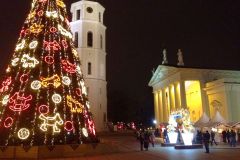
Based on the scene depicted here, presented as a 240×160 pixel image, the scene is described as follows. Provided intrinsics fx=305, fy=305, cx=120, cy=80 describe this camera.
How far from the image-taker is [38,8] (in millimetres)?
22000

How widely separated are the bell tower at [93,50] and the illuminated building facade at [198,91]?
1124cm

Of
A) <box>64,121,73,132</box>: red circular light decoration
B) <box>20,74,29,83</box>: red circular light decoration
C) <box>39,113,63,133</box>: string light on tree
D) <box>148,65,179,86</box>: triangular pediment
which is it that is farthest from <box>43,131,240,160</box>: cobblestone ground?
<box>148,65,179,86</box>: triangular pediment

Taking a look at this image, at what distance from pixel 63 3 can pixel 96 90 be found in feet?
116

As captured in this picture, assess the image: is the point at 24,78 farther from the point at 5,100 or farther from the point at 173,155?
the point at 173,155

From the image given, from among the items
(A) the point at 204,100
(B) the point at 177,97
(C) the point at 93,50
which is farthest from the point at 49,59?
(C) the point at 93,50

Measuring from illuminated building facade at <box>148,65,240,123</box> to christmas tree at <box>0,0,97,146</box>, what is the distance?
2810 centimetres

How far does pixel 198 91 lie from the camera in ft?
167

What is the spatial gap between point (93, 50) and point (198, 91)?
21.0 m

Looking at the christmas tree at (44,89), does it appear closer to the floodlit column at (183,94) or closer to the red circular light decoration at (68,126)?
the red circular light decoration at (68,126)

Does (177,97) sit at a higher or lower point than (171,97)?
lower

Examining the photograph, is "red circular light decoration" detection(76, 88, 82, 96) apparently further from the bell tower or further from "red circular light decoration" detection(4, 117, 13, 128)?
the bell tower

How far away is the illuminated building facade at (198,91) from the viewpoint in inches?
1698

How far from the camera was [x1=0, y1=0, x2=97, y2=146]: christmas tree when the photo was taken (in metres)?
18.4

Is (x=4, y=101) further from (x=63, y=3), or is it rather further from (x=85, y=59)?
(x=85, y=59)
